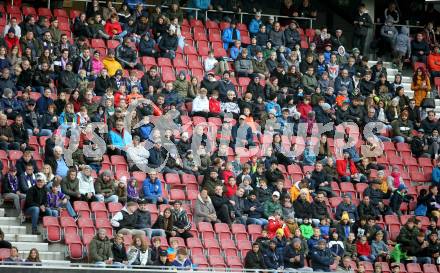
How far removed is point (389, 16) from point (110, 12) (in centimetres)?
724

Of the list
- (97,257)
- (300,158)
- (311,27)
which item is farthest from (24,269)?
(311,27)

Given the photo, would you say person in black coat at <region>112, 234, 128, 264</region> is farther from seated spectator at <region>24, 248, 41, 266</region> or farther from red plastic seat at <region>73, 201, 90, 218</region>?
seated spectator at <region>24, 248, 41, 266</region>

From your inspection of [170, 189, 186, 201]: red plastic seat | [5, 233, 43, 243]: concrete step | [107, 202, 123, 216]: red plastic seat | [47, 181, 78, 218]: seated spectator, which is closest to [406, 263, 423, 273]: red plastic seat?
[170, 189, 186, 201]: red plastic seat

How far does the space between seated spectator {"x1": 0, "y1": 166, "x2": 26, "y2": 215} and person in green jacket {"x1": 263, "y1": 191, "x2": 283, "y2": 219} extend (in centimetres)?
478

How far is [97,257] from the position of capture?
885 inches

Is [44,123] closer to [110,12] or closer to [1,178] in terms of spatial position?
[1,178]

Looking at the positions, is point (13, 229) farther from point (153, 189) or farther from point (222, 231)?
point (222, 231)

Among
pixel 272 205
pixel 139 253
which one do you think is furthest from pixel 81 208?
pixel 272 205

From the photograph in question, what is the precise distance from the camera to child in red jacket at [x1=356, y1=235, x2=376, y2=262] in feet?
85.3

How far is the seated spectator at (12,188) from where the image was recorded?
76.5ft

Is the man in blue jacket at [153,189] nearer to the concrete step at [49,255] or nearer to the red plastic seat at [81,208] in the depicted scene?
the red plastic seat at [81,208]

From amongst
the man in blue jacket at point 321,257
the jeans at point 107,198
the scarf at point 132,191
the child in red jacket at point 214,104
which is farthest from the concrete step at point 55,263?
the child in red jacket at point 214,104

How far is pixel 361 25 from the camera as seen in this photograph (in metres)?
31.8

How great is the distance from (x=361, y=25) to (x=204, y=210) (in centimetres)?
866
